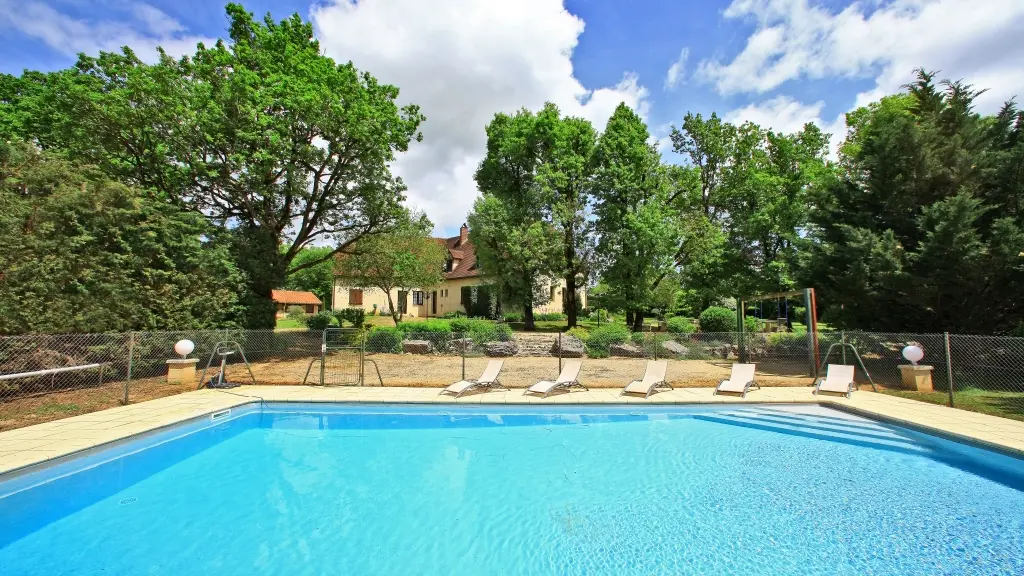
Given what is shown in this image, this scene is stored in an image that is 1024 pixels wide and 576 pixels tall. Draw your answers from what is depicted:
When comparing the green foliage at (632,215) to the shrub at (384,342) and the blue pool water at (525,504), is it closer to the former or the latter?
the shrub at (384,342)

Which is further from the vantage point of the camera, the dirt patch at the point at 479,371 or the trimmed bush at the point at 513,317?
the trimmed bush at the point at 513,317

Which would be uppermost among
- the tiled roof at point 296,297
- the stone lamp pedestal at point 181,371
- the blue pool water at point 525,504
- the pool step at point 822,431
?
the tiled roof at point 296,297

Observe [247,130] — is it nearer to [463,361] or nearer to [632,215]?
[463,361]

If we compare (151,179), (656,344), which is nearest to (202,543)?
(656,344)

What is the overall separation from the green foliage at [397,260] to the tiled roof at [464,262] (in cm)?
655

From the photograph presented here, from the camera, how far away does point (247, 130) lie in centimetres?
1596

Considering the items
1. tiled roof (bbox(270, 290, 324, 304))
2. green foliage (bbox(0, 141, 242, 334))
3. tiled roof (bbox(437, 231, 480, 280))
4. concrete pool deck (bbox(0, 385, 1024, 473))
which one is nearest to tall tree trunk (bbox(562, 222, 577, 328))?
tiled roof (bbox(437, 231, 480, 280))

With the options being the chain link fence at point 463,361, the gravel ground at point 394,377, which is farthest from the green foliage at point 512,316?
the gravel ground at point 394,377

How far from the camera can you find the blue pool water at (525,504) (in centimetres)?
455

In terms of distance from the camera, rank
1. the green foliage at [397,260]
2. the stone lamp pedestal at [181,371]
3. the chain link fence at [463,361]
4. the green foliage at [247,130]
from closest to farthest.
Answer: the chain link fence at [463,361] → the stone lamp pedestal at [181,371] → the green foliage at [247,130] → the green foliage at [397,260]

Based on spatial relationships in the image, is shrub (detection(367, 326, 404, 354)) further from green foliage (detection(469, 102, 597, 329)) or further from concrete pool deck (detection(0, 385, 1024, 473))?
green foliage (detection(469, 102, 597, 329))

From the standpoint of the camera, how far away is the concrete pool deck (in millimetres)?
6914

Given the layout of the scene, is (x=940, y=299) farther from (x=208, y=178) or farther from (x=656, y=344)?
(x=208, y=178)

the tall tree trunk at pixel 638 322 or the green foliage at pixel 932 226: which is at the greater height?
the green foliage at pixel 932 226
